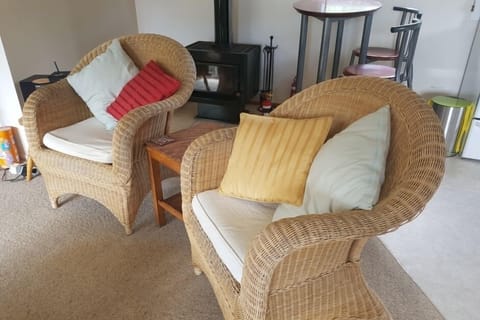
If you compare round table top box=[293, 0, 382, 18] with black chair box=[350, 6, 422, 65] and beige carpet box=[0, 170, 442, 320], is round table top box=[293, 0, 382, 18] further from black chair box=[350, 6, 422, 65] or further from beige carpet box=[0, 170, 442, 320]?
beige carpet box=[0, 170, 442, 320]

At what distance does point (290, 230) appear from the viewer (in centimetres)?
93

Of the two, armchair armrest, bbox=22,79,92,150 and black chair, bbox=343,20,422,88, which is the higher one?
black chair, bbox=343,20,422,88

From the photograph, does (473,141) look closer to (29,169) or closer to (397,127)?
(397,127)

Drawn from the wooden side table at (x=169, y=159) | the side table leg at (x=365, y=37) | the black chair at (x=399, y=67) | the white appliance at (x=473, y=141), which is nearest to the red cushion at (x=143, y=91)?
the wooden side table at (x=169, y=159)

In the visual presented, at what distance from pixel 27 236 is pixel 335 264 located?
1.57 metres

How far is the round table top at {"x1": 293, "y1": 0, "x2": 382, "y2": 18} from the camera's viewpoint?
2.36 meters

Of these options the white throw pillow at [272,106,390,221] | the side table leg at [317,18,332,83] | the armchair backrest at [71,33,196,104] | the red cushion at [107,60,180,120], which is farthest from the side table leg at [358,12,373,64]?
the white throw pillow at [272,106,390,221]

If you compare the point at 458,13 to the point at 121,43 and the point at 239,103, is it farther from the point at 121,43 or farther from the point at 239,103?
the point at 121,43

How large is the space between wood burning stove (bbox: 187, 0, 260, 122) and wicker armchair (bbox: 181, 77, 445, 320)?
1682 millimetres

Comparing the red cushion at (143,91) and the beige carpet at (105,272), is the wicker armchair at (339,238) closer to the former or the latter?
the beige carpet at (105,272)

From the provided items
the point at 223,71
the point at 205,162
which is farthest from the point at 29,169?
the point at 223,71

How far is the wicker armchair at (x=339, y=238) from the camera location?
0.94 metres

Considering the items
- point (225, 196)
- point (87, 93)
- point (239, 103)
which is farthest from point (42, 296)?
point (239, 103)

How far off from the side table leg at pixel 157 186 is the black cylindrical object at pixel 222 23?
5.45 feet
